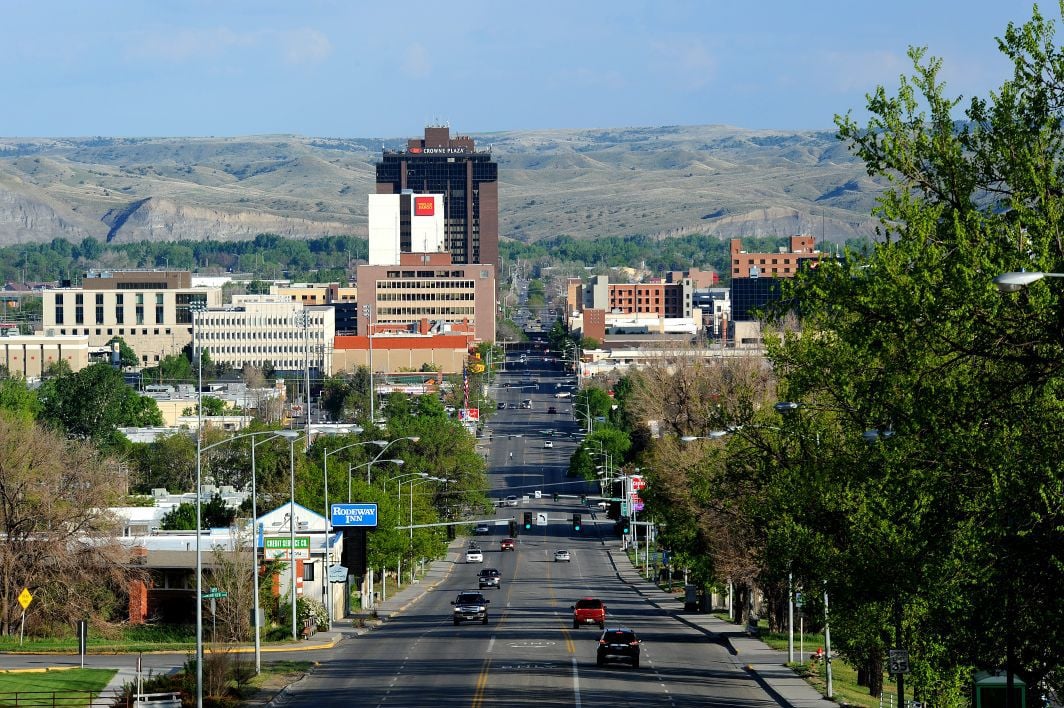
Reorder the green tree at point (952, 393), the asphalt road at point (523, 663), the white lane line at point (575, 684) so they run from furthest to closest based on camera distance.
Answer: the asphalt road at point (523, 663)
the white lane line at point (575, 684)
the green tree at point (952, 393)

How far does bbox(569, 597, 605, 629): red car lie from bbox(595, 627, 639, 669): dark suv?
19338 millimetres

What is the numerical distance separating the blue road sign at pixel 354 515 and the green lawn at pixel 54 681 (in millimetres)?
28008

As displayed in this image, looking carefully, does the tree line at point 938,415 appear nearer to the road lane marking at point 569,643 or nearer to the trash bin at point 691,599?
the road lane marking at point 569,643

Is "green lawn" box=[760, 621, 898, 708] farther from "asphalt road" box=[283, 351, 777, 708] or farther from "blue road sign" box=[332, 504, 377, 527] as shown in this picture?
"blue road sign" box=[332, 504, 377, 527]

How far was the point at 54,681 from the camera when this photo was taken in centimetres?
6153

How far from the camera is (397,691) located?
5703 centimetres

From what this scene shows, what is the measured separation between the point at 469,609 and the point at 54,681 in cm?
2794

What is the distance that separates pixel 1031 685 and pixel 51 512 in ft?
179

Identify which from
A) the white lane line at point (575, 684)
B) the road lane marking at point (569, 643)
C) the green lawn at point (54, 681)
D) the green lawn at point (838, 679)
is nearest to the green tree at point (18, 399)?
the road lane marking at point (569, 643)

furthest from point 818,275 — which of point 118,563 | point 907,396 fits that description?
point 118,563

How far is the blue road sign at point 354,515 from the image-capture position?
92875 millimetres

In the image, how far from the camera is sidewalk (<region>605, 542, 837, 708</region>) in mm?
57406

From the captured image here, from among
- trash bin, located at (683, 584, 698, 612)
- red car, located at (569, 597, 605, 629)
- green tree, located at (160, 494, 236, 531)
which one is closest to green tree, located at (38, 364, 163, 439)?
green tree, located at (160, 494, 236, 531)

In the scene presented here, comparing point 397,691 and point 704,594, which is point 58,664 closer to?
point 397,691
